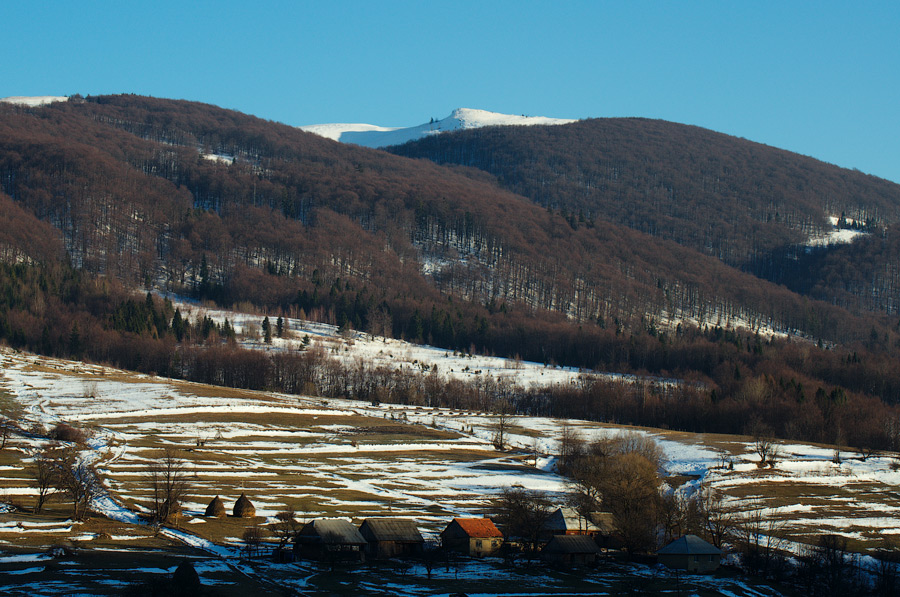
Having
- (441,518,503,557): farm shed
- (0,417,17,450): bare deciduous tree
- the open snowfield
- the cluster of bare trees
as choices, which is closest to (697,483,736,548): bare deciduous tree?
the open snowfield

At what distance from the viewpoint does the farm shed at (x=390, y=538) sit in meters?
66.0

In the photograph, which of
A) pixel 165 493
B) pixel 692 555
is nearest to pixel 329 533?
pixel 165 493

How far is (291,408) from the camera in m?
148

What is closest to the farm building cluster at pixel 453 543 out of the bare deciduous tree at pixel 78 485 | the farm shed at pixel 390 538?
the farm shed at pixel 390 538

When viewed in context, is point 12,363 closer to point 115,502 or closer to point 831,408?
point 115,502

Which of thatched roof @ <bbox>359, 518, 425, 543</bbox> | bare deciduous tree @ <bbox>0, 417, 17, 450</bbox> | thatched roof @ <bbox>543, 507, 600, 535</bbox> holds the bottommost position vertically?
bare deciduous tree @ <bbox>0, 417, 17, 450</bbox>

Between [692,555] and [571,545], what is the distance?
26.5ft

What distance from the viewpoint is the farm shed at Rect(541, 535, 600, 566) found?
6656 cm

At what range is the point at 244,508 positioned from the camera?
7288cm

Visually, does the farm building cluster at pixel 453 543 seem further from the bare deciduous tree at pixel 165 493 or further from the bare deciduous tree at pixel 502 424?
the bare deciduous tree at pixel 502 424

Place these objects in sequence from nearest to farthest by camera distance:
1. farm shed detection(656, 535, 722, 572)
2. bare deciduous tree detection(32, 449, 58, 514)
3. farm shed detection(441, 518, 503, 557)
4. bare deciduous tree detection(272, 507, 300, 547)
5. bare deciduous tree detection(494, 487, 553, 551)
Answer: bare deciduous tree detection(272, 507, 300, 547) → farm shed detection(656, 535, 722, 572) → farm shed detection(441, 518, 503, 557) → bare deciduous tree detection(32, 449, 58, 514) → bare deciduous tree detection(494, 487, 553, 551)

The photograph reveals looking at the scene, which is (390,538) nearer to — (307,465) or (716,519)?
(716,519)

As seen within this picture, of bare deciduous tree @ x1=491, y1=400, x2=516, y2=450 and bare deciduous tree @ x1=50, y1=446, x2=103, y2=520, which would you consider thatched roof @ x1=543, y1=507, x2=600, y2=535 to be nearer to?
bare deciduous tree @ x1=50, y1=446, x2=103, y2=520

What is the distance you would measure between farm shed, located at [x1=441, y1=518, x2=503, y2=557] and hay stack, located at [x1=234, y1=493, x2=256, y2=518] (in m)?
14.6
